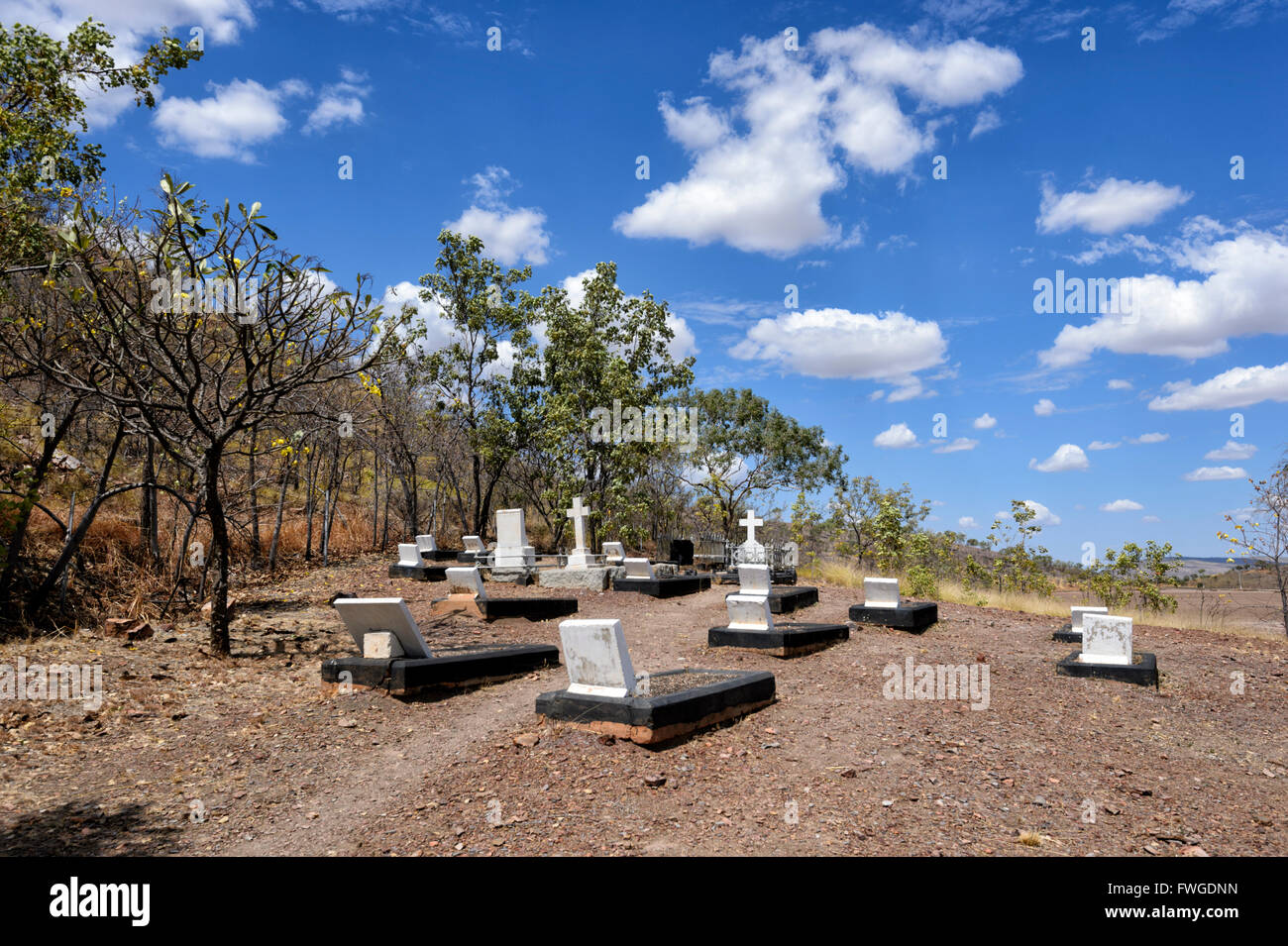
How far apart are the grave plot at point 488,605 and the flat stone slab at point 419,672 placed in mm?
3020

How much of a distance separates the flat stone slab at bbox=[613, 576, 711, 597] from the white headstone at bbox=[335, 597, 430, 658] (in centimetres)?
678

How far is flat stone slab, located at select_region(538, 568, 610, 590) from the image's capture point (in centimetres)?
1435

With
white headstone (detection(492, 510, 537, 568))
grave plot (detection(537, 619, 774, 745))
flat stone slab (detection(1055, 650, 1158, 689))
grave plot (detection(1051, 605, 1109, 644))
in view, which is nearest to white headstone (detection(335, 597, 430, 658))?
grave plot (detection(537, 619, 774, 745))

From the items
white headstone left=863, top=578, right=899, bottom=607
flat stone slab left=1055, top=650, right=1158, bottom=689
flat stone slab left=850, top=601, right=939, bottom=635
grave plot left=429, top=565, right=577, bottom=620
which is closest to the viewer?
flat stone slab left=1055, top=650, right=1158, bottom=689

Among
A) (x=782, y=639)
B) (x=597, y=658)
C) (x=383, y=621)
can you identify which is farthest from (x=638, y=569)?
(x=597, y=658)

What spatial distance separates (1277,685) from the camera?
341 inches

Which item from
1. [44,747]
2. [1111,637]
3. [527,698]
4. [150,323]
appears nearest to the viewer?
[44,747]

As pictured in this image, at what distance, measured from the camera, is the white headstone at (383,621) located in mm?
7348

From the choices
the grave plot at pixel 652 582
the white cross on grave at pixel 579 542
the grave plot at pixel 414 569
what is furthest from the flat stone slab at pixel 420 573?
the grave plot at pixel 652 582

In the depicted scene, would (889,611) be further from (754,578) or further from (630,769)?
(630,769)

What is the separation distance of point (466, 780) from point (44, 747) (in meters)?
3.46

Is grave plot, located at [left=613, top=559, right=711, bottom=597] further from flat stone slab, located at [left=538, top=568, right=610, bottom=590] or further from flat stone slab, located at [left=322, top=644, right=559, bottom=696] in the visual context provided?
flat stone slab, located at [left=322, top=644, right=559, bottom=696]
